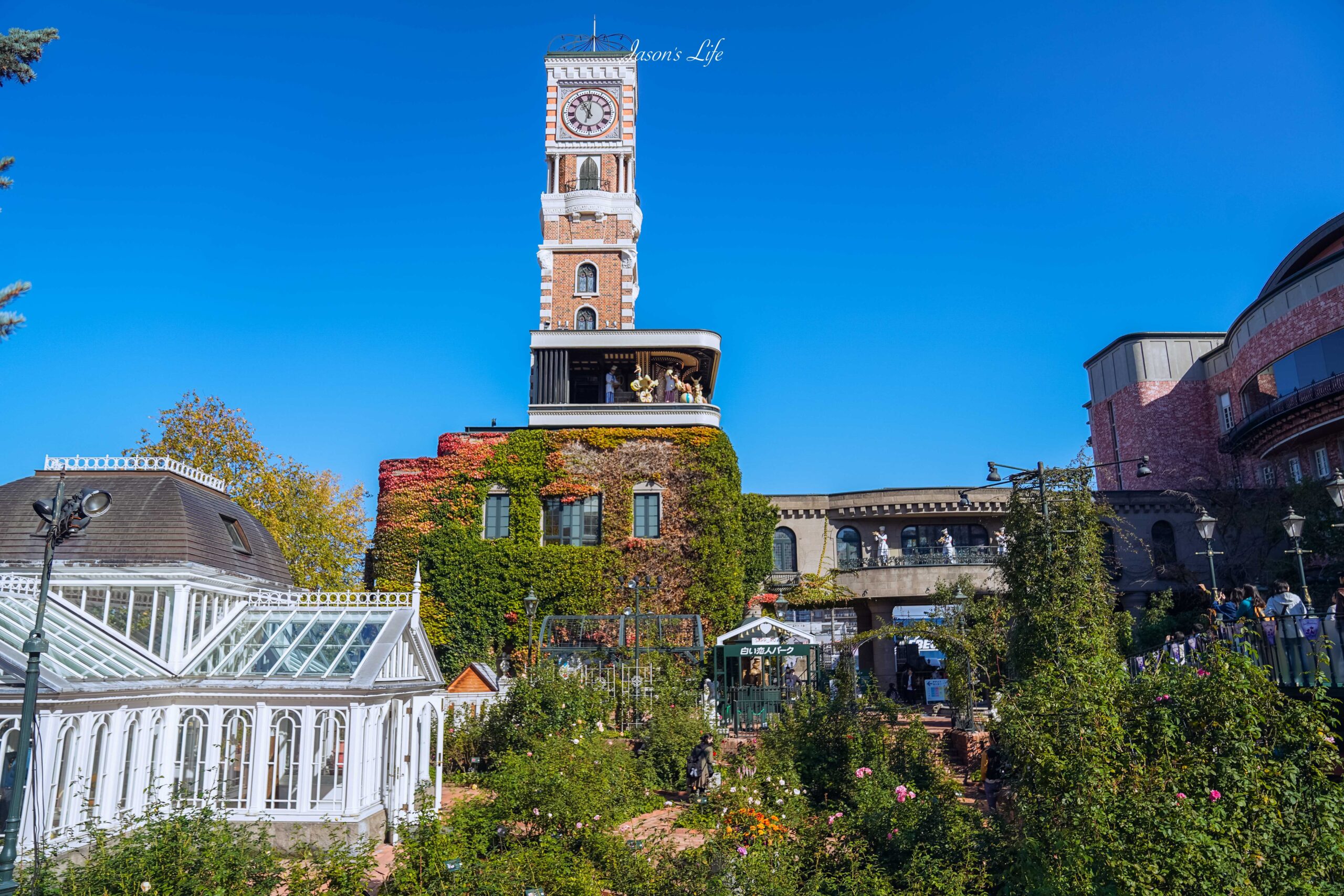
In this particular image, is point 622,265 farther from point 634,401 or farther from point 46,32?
point 46,32

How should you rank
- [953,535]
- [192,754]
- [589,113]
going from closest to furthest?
[192,754] < [953,535] < [589,113]

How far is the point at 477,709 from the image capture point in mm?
20000

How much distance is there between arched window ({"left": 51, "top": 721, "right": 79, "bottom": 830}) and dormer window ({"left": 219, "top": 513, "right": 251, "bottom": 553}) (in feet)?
18.7

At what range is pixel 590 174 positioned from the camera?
36156 millimetres

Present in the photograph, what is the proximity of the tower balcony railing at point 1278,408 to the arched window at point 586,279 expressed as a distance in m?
23.9

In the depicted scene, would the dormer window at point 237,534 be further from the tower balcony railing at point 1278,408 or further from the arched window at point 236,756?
the tower balcony railing at point 1278,408

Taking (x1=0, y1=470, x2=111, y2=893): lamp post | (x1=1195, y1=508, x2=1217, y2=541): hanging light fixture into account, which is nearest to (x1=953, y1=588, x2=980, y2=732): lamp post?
(x1=1195, y1=508, x2=1217, y2=541): hanging light fixture

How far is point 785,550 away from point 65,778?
2602cm

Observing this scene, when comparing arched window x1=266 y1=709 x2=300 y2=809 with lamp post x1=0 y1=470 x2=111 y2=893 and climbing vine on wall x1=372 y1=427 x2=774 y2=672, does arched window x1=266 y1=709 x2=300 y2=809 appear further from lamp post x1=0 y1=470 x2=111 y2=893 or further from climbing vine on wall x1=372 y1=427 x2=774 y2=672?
climbing vine on wall x1=372 y1=427 x2=774 y2=672

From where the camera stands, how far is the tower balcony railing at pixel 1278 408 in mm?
28328

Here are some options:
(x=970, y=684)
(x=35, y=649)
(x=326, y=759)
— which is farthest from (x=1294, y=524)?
(x=35, y=649)

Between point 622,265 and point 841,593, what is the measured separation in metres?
14.7

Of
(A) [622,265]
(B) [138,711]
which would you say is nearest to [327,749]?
(B) [138,711]

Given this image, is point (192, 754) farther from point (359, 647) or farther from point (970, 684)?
point (970, 684)
